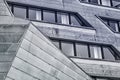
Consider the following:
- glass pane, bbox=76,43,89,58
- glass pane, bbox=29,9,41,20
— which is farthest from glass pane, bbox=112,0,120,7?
glass pane, bbox=29,9,41,20

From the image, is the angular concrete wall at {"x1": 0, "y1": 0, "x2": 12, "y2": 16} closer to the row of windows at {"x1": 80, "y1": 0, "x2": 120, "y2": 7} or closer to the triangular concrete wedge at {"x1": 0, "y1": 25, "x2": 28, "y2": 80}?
the triangular concrete wedge at {"x1": 0, "y1": 25, "x2": 28, "y2": 80}

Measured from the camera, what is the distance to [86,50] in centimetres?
2859

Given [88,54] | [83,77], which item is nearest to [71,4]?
[88,54]

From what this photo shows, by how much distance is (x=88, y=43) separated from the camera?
2894 centimetres

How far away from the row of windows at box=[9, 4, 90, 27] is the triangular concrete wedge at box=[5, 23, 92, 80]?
8466 mm

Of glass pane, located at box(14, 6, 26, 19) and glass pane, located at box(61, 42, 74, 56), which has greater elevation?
glass pane, located at box(14, 6, 26, 19)

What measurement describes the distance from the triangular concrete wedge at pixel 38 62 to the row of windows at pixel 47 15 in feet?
27.8

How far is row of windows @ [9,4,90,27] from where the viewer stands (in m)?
27.4

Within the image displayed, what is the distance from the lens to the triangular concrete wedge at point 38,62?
1647cm

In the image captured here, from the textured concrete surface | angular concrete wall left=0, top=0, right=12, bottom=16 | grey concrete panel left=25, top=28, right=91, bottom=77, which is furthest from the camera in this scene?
the textured concrete surface

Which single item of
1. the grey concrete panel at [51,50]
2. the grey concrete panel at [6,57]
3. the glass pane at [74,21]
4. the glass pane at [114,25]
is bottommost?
the grey concrete panel at [6,57]

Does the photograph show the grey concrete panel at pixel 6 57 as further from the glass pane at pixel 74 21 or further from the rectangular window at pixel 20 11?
the glass pane at pixel 74 21

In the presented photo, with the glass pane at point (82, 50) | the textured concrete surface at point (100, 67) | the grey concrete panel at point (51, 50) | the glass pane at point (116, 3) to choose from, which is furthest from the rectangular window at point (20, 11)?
the glass pane at point (116, 3)

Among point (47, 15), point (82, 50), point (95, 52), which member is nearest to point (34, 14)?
point (47, 15)
